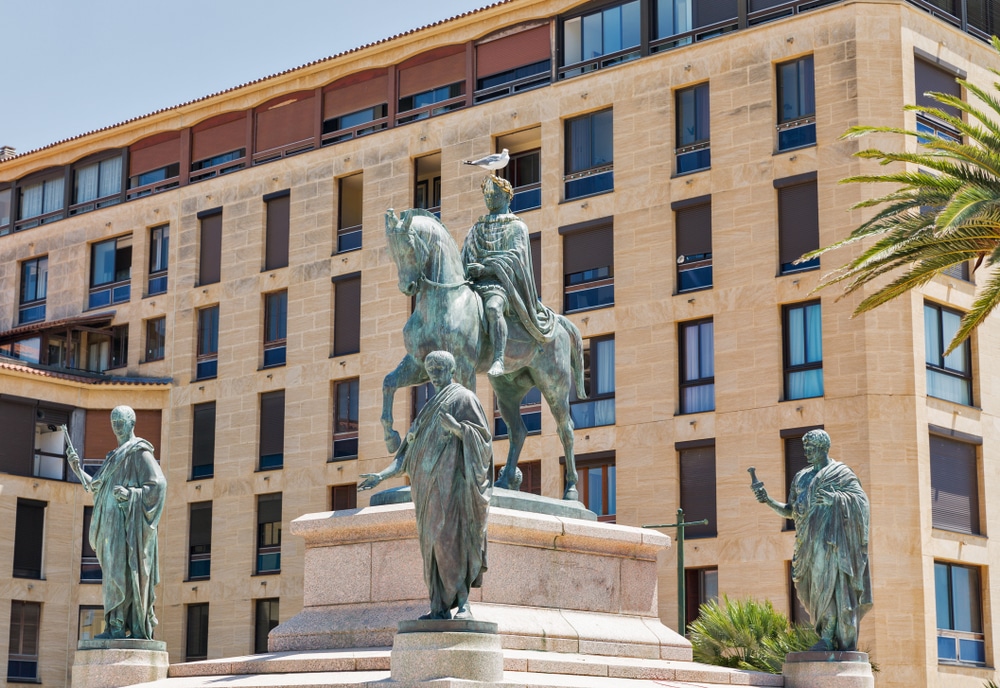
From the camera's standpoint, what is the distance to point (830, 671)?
17266mm

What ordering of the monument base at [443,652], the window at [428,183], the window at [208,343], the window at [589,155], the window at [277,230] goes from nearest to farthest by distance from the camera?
the monument base at [443,652], the window at [589,155], the window at [428,183], the window at [277,230], the window at [208,343]

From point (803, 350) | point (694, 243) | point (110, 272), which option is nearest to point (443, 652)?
point (803, 350)

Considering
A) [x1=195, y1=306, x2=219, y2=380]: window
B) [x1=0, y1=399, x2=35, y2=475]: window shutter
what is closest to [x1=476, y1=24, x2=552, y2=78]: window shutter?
[x1=195, y1=306, x2=219, y2=380]: window

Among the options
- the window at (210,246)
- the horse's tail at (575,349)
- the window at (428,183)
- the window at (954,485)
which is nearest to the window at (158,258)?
the window at (210,246)

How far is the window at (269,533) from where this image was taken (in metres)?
46.5

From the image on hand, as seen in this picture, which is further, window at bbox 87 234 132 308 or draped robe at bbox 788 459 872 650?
window at bbox 87 234 132 308

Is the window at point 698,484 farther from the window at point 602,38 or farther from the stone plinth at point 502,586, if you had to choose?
the stone plinth at point 502,586

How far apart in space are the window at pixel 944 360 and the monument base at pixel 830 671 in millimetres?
20816

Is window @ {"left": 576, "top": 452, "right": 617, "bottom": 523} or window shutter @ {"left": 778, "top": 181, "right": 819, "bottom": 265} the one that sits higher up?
window shutter @ {"left": 778, "top": 181, "right": 819, "bottom": 265}

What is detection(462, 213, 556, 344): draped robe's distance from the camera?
18.3 metres

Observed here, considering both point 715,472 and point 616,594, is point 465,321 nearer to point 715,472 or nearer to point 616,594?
point 616,594

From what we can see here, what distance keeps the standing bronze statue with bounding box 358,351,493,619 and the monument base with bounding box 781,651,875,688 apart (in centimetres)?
507

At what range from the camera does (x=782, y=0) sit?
132ft

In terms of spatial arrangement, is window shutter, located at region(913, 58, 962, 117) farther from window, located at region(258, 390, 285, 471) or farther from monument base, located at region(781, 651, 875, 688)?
monument base, located at region(781, 651, 875, 688)
